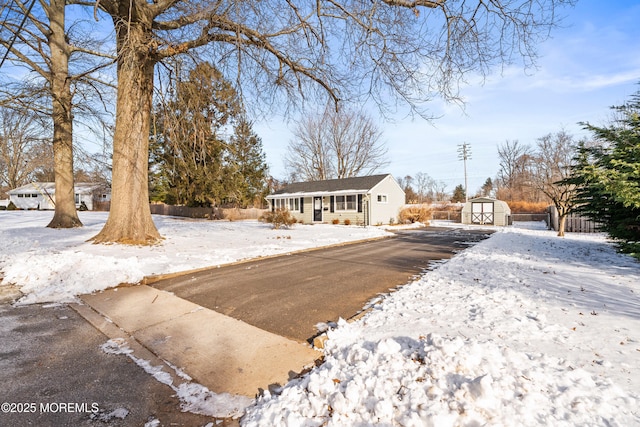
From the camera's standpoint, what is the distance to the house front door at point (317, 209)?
25.2m

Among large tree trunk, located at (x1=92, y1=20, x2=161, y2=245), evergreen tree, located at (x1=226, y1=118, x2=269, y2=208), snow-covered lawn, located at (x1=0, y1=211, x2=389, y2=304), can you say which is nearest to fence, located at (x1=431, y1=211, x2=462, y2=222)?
evergreen tree, located at (x1=226, y1=118, x2=269, y2=208)

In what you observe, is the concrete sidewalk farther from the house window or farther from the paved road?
the house window

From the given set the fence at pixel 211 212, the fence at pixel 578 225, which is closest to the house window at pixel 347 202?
the fence at pixel 211 212

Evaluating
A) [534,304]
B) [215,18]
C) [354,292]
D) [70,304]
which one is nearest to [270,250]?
[354,292]

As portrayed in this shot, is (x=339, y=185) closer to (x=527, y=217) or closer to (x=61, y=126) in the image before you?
Answer: (x=61, y=126)

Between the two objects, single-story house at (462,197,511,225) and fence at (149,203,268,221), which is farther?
fence at (149,203,268,221)

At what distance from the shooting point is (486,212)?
990 inches

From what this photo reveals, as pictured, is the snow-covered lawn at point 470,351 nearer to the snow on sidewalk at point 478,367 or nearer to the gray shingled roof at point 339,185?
the snow on sidewalk at point 478,367

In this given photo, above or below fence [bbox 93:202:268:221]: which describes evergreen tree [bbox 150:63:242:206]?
above

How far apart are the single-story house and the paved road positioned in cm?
2025

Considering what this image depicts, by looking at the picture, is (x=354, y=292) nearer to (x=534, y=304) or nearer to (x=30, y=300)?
(x=534, y=304)

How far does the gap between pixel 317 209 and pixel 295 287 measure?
20.2 m

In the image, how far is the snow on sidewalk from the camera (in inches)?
73.2

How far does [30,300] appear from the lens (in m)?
4.31
